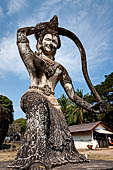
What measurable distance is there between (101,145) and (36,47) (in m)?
25.9

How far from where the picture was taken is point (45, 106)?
8.14 ft

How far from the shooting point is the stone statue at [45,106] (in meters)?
2.24

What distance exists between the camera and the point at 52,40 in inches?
133

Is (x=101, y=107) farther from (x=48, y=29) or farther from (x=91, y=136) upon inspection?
(x=91, y=136)

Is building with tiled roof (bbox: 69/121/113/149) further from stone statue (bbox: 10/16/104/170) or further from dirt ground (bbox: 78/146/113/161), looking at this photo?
stone statue (bbox: 10/16/104/170)

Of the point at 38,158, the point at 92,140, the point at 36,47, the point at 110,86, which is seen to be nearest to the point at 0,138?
the point at 36,47

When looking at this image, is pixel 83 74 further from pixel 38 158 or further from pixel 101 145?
pixel 101 145

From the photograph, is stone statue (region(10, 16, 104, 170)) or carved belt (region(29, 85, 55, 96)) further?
carved belt (region(29, 85, 55, 96))

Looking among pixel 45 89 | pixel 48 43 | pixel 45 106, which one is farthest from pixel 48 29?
pixel 45 106

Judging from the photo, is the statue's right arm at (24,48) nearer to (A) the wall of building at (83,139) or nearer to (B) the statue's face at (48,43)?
(B) the statue's face at (48,43)

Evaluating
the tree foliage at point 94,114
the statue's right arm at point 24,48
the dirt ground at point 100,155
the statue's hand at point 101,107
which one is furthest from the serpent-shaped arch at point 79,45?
the tree foliage at point 94,114

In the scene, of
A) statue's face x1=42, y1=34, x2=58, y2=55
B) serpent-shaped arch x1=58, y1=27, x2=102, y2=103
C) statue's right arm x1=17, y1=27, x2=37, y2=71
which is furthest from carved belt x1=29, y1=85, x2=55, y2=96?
serpent-shaped arch x1=58, y1=27, x2=102, y2=103

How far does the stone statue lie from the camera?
224 centimetres

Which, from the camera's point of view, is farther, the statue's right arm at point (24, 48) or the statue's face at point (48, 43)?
the statue's face at point (48, 43)
